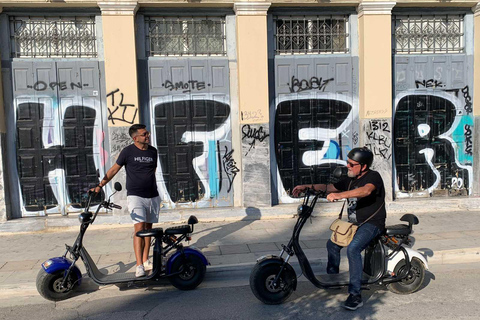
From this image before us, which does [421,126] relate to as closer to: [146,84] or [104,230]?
[146,84]


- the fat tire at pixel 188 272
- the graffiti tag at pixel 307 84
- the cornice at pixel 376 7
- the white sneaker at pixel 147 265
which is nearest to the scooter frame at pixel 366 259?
the fat tire at pixel 188 272

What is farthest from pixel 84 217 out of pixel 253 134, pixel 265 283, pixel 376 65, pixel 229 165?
pixel 376 65

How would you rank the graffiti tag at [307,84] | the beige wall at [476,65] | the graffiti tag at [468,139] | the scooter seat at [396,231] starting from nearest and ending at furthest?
the scooter seat at [396,231]
the graffiti tag at [307,84]
the beige wall at [476,65]
the graffiti tag at [468,139]

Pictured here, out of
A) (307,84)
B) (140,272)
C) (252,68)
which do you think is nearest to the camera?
(140,272)

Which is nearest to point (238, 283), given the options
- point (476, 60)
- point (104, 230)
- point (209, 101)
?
point (104, 230)

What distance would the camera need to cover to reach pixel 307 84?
8664mm

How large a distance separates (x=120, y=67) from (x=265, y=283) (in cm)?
531

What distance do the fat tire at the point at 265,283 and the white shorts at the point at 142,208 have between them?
5.69 feet

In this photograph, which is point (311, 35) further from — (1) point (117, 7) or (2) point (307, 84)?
(1) point (117, 7)

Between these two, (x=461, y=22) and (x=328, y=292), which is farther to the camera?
(x=461, y=22)

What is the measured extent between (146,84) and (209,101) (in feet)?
4.35

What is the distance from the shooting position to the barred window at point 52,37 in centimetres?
801

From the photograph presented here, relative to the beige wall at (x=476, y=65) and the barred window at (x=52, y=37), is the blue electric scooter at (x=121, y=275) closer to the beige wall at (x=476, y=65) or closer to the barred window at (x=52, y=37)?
the barred window at (x=52, y=37)

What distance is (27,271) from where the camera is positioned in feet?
18.7
